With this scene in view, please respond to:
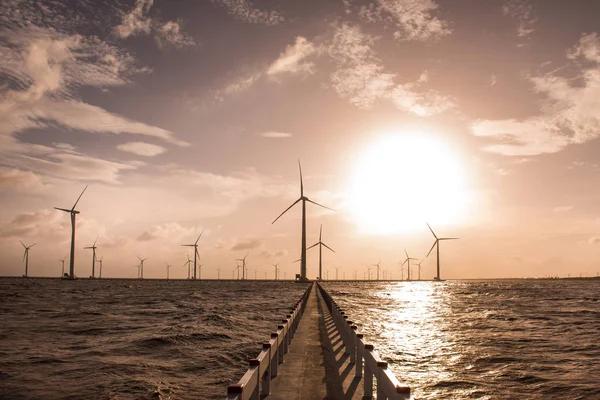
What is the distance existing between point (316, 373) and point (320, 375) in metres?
0.28

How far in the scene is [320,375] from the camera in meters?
12.9

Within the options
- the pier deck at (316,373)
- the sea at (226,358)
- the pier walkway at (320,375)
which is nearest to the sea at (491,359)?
the sea at (226,358)

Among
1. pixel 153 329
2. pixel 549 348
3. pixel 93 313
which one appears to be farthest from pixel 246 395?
pixel 93 313

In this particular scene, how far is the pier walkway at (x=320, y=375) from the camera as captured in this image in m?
7.96

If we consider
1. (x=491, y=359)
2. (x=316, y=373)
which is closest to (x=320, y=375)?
(x=316, y=373)

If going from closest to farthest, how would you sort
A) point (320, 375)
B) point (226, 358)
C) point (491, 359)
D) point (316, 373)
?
1. point (320, 375)
2. point (316, 373)
3. point (226, 358)
4. point (491, 359)

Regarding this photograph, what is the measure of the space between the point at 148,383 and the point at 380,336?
58.1ft

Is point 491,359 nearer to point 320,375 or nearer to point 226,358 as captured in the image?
point 226,358

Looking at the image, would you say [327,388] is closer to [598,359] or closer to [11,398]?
[11,398]

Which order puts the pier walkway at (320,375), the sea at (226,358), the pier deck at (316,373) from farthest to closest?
the sea at (226,358)
the pier deck at (316,373)
the pier walkway at (320,375)

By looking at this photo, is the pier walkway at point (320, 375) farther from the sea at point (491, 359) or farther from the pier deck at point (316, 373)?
the sea at point (491, 359)

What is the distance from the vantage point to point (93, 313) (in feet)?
166

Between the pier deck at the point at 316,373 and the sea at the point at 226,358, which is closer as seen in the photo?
the pier deck at the point at 316,373

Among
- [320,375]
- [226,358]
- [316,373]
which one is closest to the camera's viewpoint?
[320,375]
